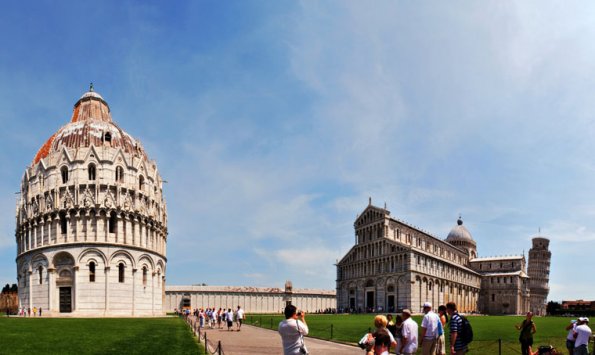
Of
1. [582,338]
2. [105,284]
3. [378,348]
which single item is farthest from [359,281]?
[378,348]

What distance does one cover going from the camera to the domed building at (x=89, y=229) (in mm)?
58125

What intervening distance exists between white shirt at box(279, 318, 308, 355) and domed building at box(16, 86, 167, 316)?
2127 inches

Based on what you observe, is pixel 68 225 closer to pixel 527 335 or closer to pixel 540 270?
pixel 527 335

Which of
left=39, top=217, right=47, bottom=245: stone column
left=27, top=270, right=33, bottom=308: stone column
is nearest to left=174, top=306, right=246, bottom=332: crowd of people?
left=39, top=217, right=47, bottom=245: stone column

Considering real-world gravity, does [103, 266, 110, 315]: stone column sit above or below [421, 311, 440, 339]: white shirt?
below

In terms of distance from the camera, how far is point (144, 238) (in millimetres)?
63812

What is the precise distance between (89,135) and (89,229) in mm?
13482

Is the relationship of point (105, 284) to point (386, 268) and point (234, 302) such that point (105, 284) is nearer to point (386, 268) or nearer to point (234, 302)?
point (234, 302)

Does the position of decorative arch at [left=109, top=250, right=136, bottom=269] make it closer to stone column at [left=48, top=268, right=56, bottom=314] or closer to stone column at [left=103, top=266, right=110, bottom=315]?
stone column at [left=103, top=266, right=110, bottom=315]

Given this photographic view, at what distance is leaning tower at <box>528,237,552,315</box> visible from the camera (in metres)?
150

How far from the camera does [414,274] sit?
82.3m

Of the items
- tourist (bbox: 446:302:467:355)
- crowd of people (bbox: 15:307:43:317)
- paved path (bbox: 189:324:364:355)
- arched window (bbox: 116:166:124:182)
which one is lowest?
crowd of people (bbox: 15:307:43:317)

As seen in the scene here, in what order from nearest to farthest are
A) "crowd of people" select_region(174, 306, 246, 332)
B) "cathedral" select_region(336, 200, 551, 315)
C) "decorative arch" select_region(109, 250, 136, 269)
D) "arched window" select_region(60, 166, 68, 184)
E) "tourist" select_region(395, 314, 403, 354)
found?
1. "tourist" select_region(395, 314, 403, 354)
2. "crowd of people" select_region(174, 306, 246, 332)
3. "decorative arch" select_region(109, 250, 136, 269)
4. "arched window" select_region(60, 166, 68, 184)
5. "cathedral" select_region(336, 200, 551, 315)

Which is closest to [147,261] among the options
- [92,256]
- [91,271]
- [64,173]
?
[91,271]
